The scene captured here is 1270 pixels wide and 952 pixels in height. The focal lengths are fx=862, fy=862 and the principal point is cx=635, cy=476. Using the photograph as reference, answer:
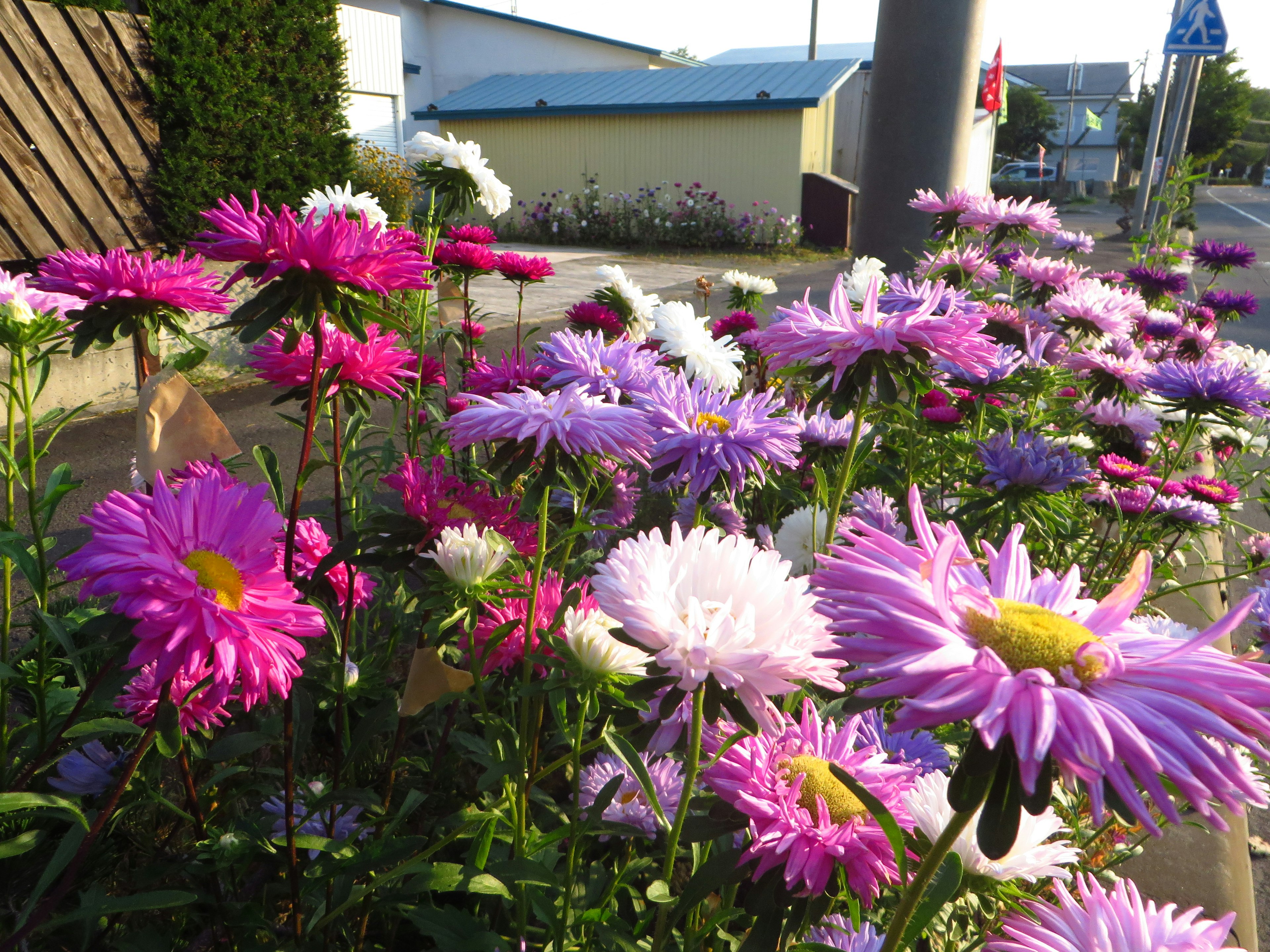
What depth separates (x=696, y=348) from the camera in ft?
6.73

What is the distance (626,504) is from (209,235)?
1.26 metres

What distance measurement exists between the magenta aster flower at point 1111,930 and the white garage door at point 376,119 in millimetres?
14831

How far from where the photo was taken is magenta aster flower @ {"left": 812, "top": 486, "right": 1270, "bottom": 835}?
508 mm

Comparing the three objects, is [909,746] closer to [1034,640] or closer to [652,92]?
[1034,640]

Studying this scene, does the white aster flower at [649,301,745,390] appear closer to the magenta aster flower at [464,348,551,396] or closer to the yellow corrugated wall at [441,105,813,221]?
the magenta aster flower at [464,348,551,396]

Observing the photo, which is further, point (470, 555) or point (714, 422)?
point (714, 422)

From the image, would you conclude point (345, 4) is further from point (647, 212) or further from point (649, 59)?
point (649, 59)

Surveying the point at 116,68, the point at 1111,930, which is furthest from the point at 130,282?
the point at 116,68

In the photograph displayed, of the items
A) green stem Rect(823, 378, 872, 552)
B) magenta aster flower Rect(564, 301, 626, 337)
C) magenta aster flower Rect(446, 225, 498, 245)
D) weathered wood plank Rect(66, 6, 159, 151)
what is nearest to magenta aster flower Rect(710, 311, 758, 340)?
magenta aster flower Rect(564, 301, 626, 337)

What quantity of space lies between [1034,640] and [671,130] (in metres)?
17.8

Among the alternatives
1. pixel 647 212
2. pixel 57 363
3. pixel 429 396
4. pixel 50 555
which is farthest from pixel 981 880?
pixel 647 212

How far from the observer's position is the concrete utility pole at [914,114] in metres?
3.85

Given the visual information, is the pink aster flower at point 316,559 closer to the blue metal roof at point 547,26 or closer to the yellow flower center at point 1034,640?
the yellow flower center at point 1034,640

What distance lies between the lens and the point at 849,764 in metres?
0.89
